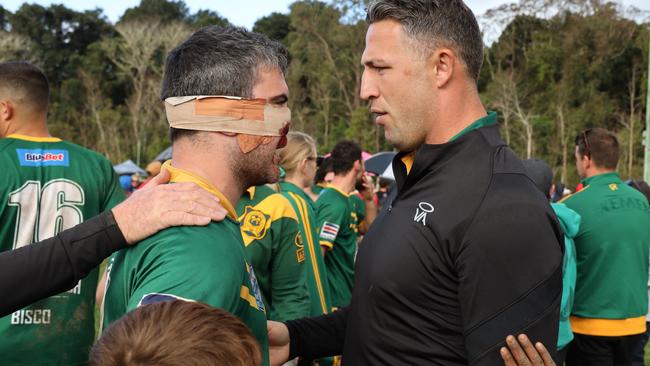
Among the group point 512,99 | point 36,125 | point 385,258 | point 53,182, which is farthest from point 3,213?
point 512,99

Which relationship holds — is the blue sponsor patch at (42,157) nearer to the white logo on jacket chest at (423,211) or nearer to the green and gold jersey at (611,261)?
the white logo on jacket chest at (423,211)

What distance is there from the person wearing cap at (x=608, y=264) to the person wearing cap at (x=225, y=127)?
14.1 ft

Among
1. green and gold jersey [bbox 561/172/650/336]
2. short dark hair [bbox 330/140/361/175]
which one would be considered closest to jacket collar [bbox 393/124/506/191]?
green and gold jersey [bbox 561/172/650/336]

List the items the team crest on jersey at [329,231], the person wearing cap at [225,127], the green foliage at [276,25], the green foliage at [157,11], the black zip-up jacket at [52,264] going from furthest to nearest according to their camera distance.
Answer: the green foliage at [157,11] → the green foliage at [276,25] → the team crest on jersey at [329,231] → the black zip-up jacket at [52,264] → the person wearing cap at [225,127]

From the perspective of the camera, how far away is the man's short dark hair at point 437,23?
2.26 m

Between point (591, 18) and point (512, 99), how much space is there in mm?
8847

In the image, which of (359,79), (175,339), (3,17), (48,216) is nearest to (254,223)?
(48,216)

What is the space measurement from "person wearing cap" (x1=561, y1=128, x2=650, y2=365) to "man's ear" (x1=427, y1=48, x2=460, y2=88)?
13.2 feet

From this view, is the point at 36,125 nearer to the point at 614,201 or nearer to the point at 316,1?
the point at 614,201

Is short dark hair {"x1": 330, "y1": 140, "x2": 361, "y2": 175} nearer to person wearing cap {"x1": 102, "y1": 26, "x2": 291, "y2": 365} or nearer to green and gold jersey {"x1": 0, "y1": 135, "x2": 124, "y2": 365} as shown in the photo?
green and gold jersey {"x1": 0, "y1": 135, "x2": 124, "y2": 365}

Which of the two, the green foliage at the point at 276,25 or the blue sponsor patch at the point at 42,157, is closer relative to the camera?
the blue sponsor patch at the point at 42,157

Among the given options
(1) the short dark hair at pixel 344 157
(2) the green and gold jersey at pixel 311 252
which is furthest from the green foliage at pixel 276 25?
(2) the green and gold jersey at pixel 311 252

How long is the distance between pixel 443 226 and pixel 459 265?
0.13m

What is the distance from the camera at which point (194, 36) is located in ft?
6.98
